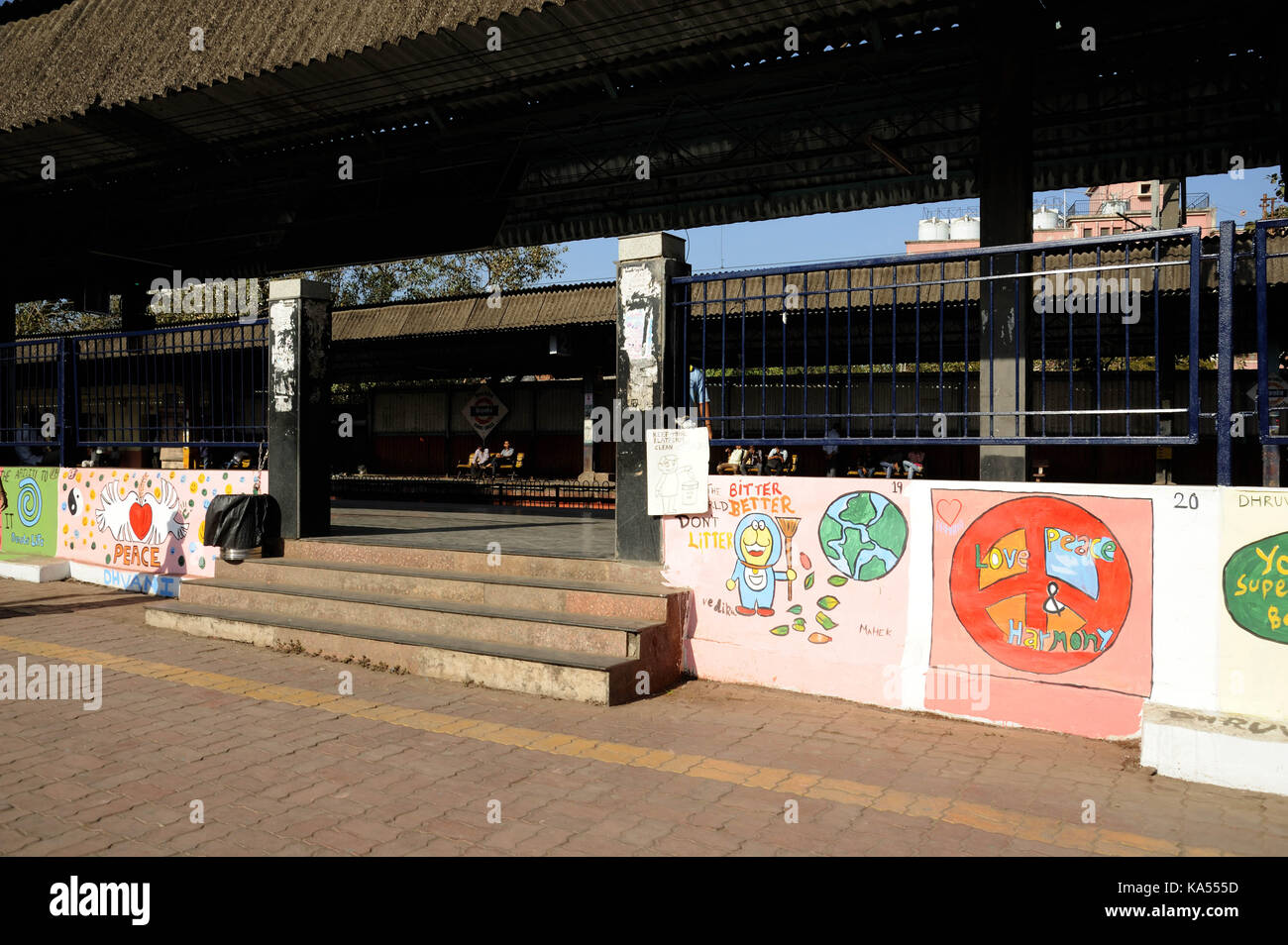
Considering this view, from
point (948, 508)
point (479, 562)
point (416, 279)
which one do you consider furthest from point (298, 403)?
point (416, 279)

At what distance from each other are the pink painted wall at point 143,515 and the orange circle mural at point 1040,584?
7.19 m

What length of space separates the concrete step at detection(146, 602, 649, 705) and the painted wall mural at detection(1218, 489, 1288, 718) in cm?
355

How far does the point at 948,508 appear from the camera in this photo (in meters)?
5.94

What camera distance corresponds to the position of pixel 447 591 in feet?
Result: 25.1

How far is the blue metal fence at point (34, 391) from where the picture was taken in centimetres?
1176

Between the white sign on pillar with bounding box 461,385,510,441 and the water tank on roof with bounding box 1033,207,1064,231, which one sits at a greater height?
the water tank on roof with bounding box 1033,207,1064,231

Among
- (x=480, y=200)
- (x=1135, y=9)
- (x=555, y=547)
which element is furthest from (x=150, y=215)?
(x=1135, y=9)

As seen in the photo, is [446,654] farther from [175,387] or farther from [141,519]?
[141,519]

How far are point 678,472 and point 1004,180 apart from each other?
5.82m

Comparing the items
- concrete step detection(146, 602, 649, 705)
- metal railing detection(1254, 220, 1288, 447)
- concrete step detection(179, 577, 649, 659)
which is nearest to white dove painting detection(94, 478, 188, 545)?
concrete step detection(179, 577, 649, 659)

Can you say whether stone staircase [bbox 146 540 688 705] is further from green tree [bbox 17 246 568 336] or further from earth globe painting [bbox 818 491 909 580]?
green tree [bbox 17 246 568 336]

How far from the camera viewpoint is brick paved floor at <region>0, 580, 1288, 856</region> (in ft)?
13.0

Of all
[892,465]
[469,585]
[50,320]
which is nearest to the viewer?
[469,585]
